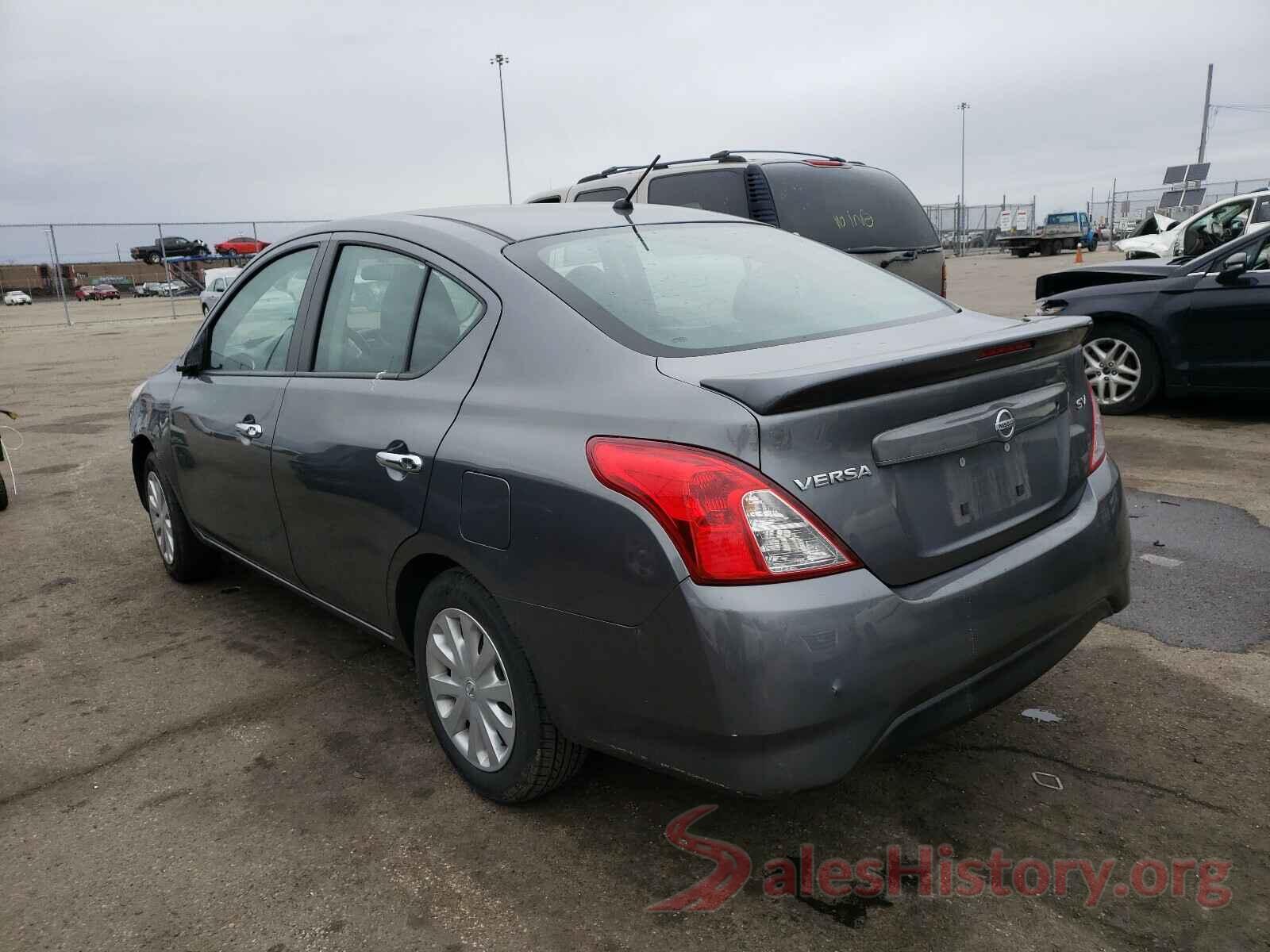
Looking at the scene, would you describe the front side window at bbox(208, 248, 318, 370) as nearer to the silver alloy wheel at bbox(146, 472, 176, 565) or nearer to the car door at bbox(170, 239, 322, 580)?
the car door at bbox(170, 239, 322, 580)

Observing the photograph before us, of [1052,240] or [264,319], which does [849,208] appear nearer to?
[264,319]

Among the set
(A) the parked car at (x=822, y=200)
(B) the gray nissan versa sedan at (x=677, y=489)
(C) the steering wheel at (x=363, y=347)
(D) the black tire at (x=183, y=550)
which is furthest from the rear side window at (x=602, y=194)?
(C) the steering wheel at (x=363, y=347)

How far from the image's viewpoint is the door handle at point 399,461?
9.11ft

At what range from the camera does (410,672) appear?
3.81 metres

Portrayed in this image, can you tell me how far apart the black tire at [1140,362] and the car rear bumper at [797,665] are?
5909 mm

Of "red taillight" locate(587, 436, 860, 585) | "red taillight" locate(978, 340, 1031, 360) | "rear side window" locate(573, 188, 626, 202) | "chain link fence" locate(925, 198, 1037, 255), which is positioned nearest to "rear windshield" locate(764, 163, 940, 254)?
"rear side window" locate(573, 188, 626, 202)

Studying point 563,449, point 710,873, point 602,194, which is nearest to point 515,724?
point 710,873

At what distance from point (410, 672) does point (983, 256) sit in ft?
174

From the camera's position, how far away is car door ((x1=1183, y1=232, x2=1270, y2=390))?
7027 mm

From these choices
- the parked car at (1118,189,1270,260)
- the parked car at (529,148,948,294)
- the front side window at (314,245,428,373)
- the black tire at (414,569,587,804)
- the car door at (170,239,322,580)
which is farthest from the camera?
the parked car at (1118,189,1270,260)

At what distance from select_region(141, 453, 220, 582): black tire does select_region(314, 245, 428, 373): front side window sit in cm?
165

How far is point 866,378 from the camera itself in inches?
85.3

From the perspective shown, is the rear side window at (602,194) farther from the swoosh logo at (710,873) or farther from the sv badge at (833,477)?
the sv badge at (833,477)

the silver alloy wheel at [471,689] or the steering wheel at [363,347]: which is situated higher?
the steering wheel at [363,347]
